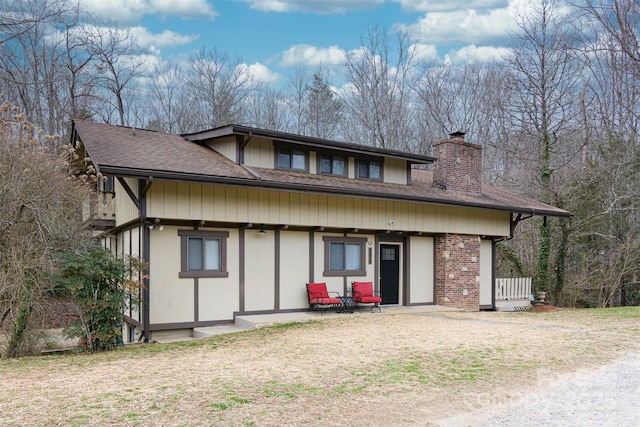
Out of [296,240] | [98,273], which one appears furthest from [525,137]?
[98,273]

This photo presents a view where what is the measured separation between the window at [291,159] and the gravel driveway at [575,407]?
873cm

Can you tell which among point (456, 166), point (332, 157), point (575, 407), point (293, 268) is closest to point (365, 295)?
point (293, 268)

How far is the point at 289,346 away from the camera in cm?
938

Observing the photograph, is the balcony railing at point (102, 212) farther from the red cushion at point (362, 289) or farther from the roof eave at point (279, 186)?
the red cushion at point (362, 289)

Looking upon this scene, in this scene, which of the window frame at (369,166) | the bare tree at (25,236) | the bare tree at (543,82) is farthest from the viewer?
the bare tree at (543,82)

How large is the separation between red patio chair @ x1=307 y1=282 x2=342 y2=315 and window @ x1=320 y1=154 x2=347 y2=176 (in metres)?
3.15

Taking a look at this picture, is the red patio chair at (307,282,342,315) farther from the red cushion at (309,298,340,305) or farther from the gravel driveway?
the gravel driveway

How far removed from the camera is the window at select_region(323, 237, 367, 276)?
1405 centimetres

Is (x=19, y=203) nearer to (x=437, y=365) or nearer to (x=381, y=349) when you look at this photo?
(x=381, y=349)

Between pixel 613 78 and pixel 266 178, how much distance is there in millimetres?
15615

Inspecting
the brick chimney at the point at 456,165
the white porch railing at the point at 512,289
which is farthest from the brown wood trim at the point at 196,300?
the white porch railing at the point at 512,289

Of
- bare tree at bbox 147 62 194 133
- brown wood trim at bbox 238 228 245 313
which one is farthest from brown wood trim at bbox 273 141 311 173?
bare tree at bbox 147 62 194 133

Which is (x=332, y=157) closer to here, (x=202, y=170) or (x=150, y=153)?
(x=202, y=170)

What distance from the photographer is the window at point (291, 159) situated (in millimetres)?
14125
